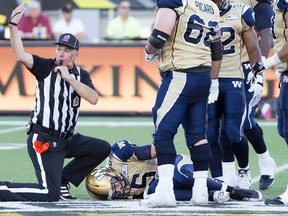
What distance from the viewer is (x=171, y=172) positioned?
25.7 ft

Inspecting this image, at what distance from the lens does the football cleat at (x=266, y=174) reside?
30.3 ft

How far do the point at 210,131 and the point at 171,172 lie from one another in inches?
41.5

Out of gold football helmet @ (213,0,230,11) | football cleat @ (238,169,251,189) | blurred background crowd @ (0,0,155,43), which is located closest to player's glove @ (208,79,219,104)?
gold football helmet @ (213,0,230,11)

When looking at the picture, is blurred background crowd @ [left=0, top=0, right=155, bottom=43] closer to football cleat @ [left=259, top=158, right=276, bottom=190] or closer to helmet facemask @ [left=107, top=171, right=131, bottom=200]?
football cleat @ [left=259, top=158, right=276, bottom=190]

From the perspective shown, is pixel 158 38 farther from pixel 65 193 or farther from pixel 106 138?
pixel 106 138

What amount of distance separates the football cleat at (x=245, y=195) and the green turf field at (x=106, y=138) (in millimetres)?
501

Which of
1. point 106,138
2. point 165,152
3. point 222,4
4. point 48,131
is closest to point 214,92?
point 222,4

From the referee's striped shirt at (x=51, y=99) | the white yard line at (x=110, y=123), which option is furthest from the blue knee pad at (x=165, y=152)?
the white yard line at (x=110, y=123)

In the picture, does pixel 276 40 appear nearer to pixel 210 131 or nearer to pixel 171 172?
pixel 210 131

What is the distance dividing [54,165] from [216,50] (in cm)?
153

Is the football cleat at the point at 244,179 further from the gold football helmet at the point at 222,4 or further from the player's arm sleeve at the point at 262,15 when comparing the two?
the gold football helmet at the point at 222,4

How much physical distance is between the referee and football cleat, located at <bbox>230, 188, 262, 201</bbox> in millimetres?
1123

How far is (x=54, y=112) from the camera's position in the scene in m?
8.34

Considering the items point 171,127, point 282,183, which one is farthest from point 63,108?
point 282,183
